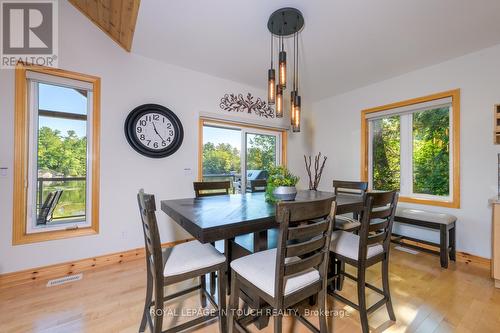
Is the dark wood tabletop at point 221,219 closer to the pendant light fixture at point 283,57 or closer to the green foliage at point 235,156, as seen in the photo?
the pendant light fixture at point 283,57

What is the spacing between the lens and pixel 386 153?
3.51m

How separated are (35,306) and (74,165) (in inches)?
54.8

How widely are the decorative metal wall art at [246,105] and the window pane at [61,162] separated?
1844 millimetres

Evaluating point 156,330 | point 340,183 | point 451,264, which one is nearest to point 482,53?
point 340,183

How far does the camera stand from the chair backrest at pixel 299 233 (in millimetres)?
1061

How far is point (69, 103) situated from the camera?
2467 millimetres

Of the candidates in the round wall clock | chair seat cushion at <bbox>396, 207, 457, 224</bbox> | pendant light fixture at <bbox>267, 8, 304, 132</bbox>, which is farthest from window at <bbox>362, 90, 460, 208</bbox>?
the round wall clock

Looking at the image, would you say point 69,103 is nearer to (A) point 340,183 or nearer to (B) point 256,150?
(B) point 256,150

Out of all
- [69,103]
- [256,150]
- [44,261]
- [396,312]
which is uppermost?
[69,103]

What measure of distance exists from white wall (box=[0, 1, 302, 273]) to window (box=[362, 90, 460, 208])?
2769 mm

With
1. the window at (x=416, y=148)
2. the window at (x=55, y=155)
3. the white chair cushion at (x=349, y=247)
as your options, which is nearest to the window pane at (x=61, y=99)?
the window at (x=55, y=155)

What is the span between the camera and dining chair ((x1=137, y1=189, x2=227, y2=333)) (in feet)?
4.08

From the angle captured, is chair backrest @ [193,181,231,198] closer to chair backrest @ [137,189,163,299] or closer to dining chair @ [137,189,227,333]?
dining chair @ [137,189,227,333]

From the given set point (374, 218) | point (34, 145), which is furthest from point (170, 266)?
point (34, 145)
